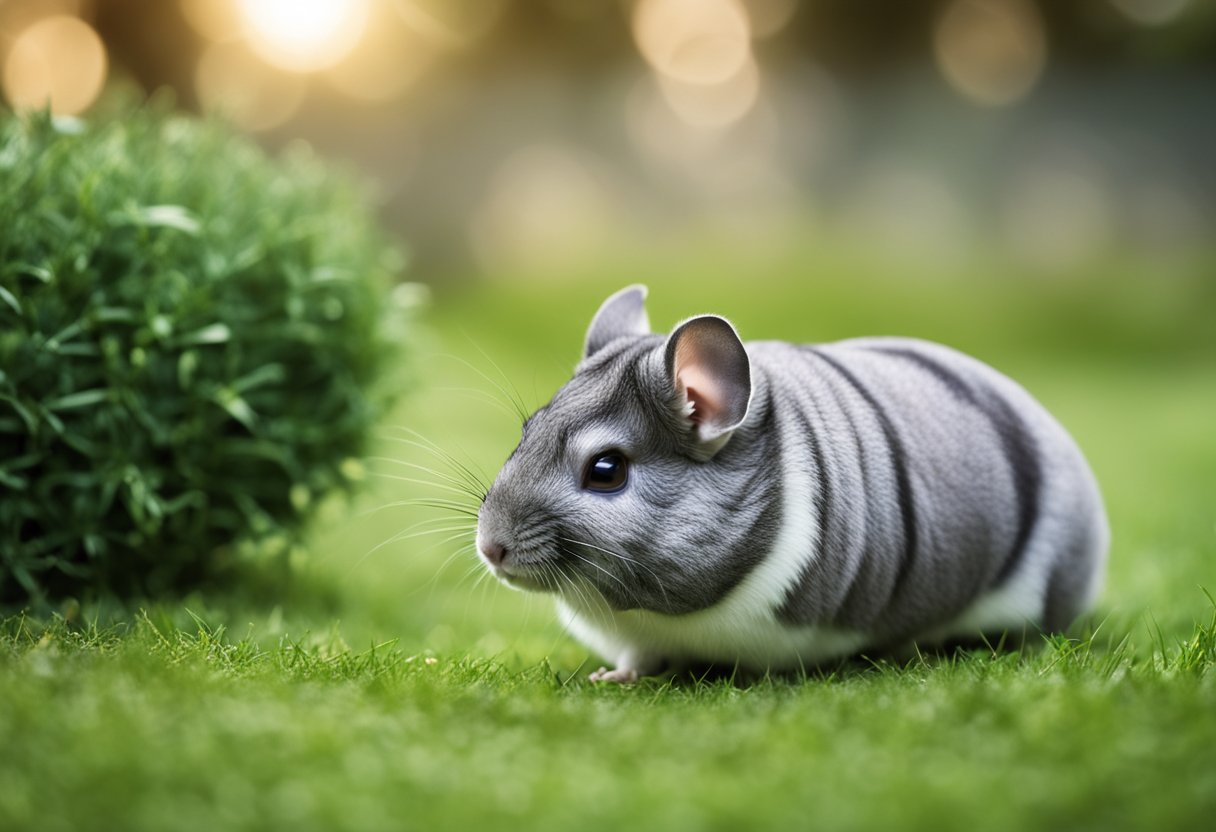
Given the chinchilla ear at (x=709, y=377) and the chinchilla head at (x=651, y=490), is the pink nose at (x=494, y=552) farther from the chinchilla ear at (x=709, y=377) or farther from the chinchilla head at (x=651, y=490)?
the chinchilla ear at (x=709, y=377)

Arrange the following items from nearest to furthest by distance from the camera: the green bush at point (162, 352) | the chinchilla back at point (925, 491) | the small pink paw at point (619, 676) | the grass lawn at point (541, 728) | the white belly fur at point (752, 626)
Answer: the grass lawn at point (541, 728), the white belly fur at point (752, 626), the chinchilla back at point (925, 491), the small pink paw at point (619, 676), the green bush at point (162, 352)

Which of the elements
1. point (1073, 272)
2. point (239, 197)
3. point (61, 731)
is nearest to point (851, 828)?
point (61, 731)

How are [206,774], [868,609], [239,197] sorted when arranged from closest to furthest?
1. [206,774]
2. [868,609]
3. [239,197]

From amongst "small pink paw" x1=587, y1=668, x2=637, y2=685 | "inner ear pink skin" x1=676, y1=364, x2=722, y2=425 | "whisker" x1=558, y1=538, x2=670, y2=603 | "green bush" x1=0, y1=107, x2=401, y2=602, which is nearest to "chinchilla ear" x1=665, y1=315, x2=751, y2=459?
"inner ear pink skin" x1=676, y1=364, x2=722, y2=425

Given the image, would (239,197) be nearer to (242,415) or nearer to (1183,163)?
(242,415)

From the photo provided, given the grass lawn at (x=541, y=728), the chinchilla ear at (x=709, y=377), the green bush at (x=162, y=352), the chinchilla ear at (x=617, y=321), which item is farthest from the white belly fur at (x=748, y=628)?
the green bush at (x=162, y=352)

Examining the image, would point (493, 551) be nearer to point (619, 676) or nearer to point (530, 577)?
point (530, 577)

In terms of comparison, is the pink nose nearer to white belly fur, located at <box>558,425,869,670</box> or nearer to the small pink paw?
white belly fur, located at <box>558,425,869,670</box>
